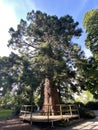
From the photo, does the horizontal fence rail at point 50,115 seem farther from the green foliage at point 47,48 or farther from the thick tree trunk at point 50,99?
the green foliage at point 47,48

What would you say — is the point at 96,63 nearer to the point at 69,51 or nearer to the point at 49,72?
the point at 69,51

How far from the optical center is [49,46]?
21.4m

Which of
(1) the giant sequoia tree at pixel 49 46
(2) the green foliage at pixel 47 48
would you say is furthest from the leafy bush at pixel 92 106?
(1) the giant sequoia tree at pixel 49 46

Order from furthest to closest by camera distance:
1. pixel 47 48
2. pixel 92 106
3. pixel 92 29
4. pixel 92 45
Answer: pixel 92 106 < pixel 92 45 < pixel 92 29 < pixel 47 48

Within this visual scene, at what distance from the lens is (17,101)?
23562 millimetres

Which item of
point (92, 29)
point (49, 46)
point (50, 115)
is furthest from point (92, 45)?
point (50, 115)

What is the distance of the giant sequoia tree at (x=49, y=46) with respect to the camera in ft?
69.7

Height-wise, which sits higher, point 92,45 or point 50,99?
point 92,45

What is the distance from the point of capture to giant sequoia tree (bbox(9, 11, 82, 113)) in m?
21.2

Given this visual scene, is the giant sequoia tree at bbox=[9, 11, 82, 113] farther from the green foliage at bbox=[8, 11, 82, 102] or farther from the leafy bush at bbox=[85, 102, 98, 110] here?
the leafy bush at bbox=[85, 102, 98, 110]

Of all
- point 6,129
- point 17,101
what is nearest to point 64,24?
point 17,101

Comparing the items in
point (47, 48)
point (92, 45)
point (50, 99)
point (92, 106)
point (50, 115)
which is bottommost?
point (50, 115)

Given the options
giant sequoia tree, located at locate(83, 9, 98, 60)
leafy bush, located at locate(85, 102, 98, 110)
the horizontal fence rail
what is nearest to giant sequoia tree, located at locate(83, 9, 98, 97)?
giant sequoia tree, located at locate(83, 9, 98, 60)

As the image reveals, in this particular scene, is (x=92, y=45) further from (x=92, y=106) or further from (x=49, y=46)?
(x=92, y=106)
